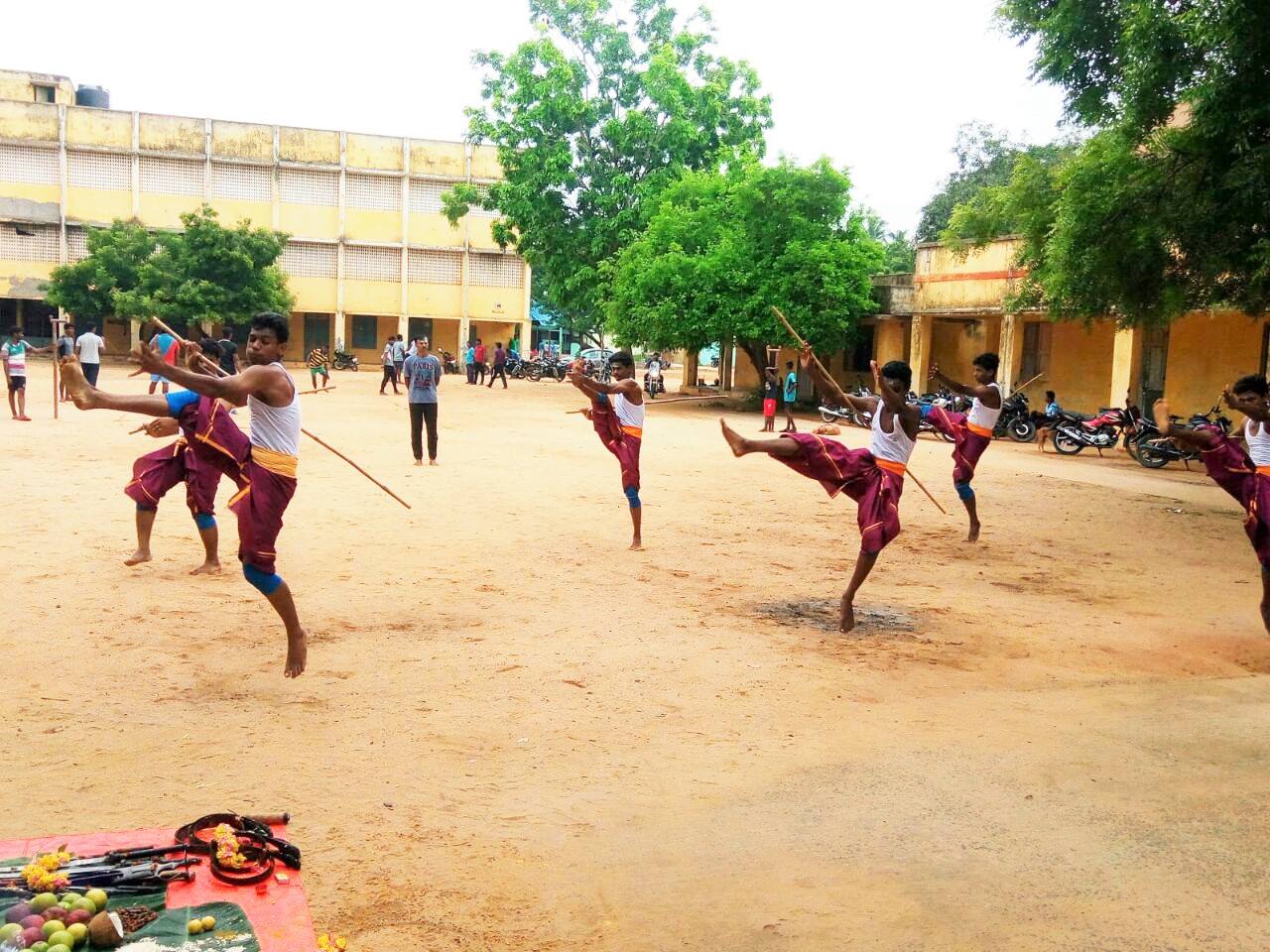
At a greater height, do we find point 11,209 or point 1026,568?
point 11,209

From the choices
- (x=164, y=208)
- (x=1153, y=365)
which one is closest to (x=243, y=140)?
(x=164, y=208)

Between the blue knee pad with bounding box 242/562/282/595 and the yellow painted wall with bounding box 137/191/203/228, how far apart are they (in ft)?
139

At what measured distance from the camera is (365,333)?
4762 cm

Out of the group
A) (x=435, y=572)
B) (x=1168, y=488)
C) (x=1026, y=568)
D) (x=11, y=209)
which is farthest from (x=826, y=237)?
(x=11, y=209)

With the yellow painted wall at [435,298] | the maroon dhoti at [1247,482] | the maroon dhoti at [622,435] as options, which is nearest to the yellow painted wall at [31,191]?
the yellow painted wall at [435,298]

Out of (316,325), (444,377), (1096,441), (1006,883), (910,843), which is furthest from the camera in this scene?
(316,325)

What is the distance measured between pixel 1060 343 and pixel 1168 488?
11.0 metres

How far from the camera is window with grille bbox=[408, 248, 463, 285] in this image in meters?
46.3

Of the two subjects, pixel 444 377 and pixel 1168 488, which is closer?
pixel 1168 488

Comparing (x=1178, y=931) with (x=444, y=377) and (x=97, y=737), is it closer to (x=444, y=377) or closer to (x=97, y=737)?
(x=97, y=737)

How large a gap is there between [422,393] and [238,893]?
1166 centimetres

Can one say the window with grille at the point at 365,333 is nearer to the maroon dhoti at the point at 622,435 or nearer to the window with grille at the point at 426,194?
the window with grille at the point at 426,194

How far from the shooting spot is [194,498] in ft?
25.5

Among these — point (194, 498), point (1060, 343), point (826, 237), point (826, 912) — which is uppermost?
point (826, 237)
